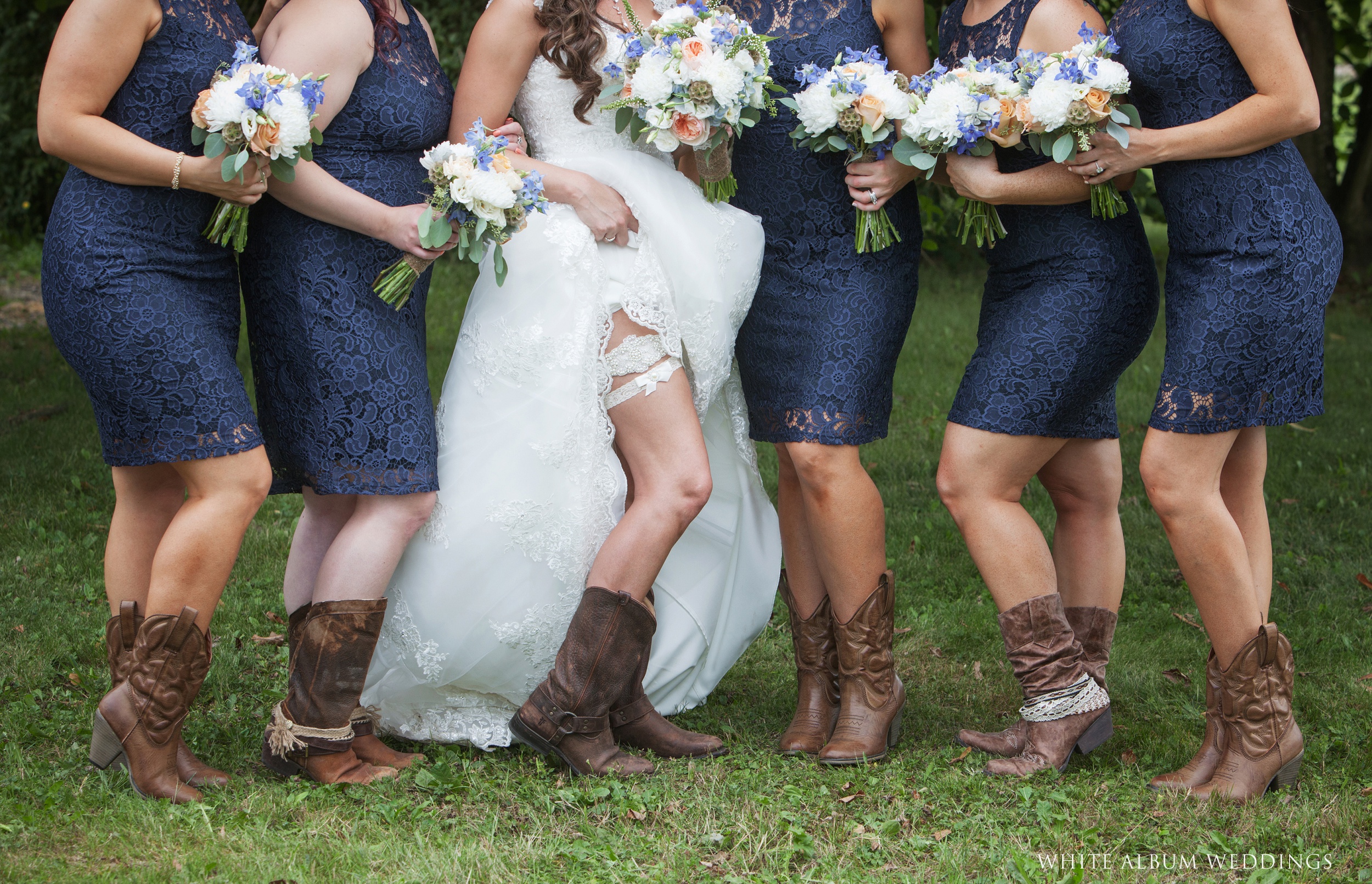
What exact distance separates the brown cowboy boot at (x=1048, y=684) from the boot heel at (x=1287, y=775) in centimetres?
49

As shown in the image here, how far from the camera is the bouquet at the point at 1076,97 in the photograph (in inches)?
125

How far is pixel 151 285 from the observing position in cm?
313

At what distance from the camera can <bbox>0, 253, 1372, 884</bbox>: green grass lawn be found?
303 centimetres

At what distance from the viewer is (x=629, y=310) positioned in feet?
11.8

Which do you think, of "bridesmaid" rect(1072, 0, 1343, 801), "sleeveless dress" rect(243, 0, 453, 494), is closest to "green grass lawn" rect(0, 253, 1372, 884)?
"bridesmaid" rect(1072, 0, 1343, 801)

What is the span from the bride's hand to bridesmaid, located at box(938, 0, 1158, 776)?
3.17ft

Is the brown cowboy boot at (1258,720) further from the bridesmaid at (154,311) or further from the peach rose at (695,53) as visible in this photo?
the bridesmaid at (154,311)

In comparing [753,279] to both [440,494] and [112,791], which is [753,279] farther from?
[112,791]

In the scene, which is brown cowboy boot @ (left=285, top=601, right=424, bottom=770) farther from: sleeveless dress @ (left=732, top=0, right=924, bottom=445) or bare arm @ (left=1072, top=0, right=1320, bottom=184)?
bare arm @ (left=1072, top=0, right=1320, bottom=184)

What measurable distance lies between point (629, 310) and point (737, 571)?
1.05 m

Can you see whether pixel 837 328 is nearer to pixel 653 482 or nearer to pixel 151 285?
pixel 653 482

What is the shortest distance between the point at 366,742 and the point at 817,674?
1.41 m

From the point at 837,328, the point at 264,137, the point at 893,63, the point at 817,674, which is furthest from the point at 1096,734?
the point at 264,137

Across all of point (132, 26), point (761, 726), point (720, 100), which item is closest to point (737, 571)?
point (761, 726)
